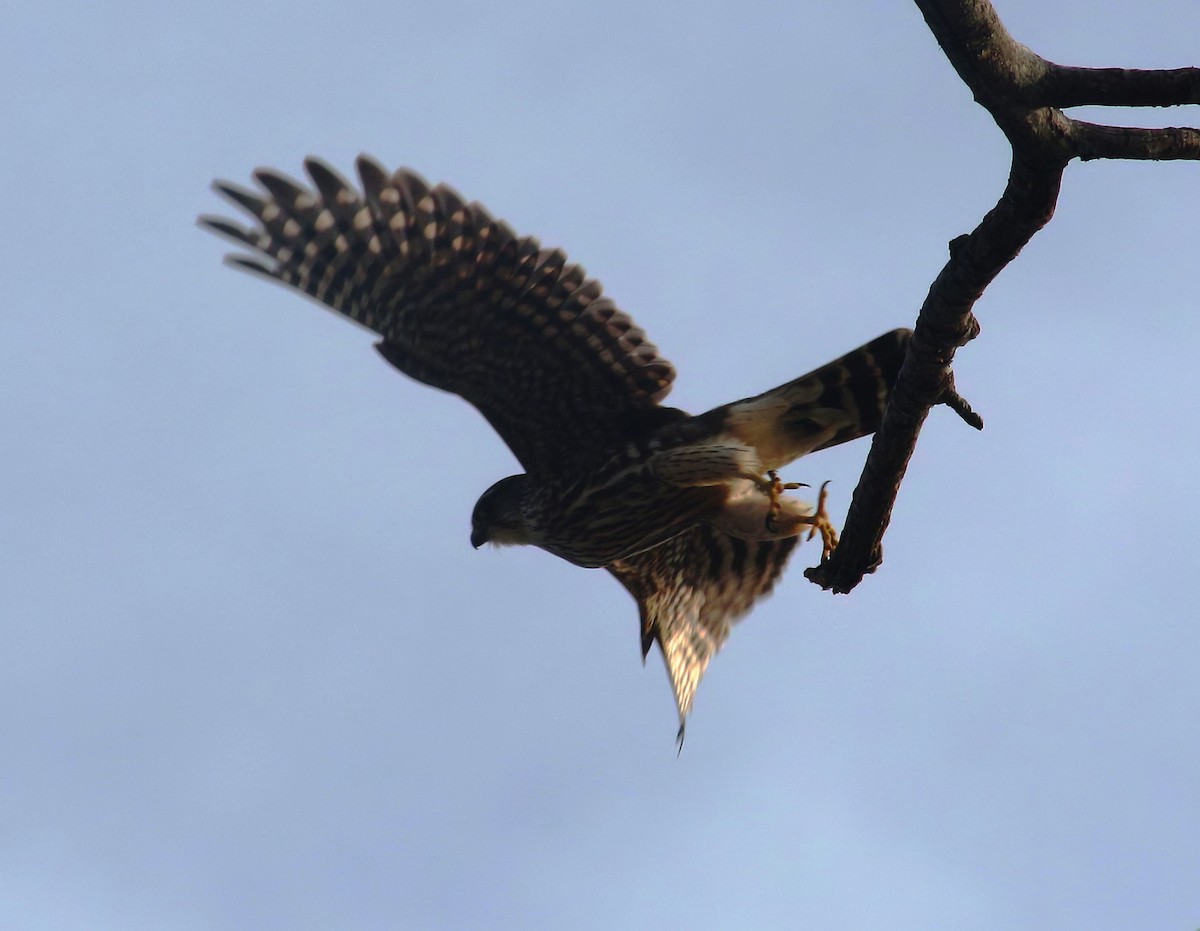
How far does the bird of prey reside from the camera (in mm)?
6180

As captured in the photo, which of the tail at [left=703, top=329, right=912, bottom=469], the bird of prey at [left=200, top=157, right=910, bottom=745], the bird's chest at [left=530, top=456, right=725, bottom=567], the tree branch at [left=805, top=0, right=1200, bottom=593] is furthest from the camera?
the bird's chest at [left=530, top=456, right=725, bottom=567]

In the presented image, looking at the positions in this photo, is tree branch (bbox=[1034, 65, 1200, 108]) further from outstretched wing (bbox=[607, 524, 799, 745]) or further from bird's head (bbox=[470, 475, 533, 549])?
bird's head (bbox=[470, 475, 533, 549])

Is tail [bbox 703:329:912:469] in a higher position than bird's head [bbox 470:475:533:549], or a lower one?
higher

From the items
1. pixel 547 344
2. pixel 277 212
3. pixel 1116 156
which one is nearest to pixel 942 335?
pixel 1116 156

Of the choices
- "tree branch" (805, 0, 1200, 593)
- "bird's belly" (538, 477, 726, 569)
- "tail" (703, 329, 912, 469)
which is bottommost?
"tree branch" (805, 0, 1200, 593)

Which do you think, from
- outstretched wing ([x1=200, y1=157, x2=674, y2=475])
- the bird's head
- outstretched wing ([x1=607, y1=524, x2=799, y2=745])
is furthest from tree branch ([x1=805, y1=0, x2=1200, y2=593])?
the bird's head

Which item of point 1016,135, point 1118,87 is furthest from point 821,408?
point 1118,87

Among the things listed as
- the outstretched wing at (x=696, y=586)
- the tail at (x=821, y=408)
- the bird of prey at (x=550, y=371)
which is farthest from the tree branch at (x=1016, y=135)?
the outstretched wing at (x=696, y=586)

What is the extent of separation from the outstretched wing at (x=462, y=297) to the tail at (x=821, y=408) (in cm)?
48

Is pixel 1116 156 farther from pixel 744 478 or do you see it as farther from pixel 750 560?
pixel 750 560

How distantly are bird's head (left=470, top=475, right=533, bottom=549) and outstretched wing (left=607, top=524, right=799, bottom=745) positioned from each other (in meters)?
0.54

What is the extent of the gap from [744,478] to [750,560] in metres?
1.18

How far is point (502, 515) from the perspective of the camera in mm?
7258

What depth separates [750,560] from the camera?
723cm
